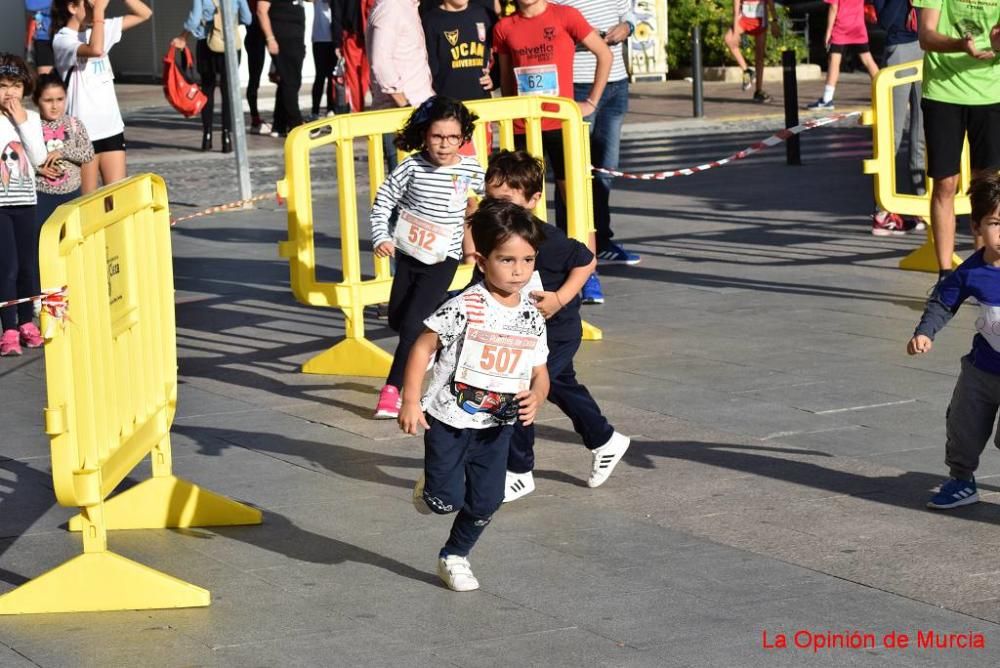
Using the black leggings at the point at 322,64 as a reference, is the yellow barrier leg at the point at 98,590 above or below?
below

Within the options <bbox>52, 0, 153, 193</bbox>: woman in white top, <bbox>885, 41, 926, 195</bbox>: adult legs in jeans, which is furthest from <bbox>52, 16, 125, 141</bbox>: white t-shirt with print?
<bbox>885, 41, 926, 195</bbox>: adult legs in jeans

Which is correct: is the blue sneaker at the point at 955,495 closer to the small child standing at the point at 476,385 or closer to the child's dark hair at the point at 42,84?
the small child standing at the point at 476,385

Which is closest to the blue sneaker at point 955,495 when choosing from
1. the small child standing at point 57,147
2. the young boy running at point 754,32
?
the small child standing at point 57,147

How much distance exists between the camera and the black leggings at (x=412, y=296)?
7992mm

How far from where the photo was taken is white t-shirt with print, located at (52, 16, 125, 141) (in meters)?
11.6

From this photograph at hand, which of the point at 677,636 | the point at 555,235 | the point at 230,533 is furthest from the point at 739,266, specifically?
the point at 677,636

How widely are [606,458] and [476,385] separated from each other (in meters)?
1.42

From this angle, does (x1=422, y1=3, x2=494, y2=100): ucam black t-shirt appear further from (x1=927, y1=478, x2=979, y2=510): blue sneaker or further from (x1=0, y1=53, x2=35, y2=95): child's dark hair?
(x1=927, y1=478, x2=979, y2=510): blue sneaker

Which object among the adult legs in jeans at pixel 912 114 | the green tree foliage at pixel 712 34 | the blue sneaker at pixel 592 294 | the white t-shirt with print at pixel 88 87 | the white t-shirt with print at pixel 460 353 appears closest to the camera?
the white t-shirt with print at pixel 460 353

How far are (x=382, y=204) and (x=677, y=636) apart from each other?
3443 mm

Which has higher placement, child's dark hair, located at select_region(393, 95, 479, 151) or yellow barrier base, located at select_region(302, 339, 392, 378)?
child's dark hair, located at select_region(393, 95, 479, 151)

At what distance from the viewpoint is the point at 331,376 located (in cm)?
905

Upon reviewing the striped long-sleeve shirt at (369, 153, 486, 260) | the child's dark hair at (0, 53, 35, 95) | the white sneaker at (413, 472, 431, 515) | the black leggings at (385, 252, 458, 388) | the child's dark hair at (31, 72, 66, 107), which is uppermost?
the child's dark hair at (0, 53, 35, 95)

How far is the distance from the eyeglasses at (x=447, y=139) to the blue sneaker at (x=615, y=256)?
4553 mm
